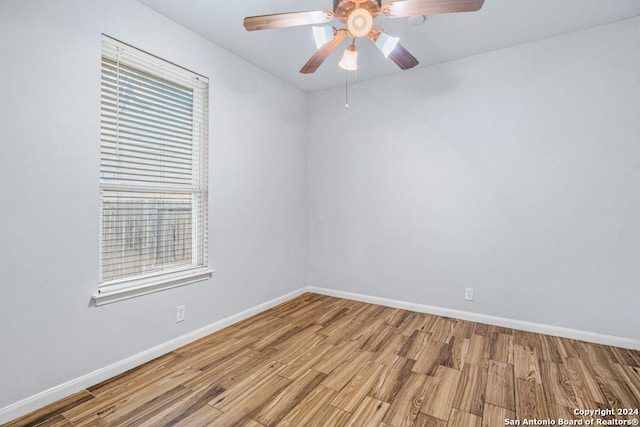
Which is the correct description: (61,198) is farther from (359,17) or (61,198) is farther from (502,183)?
(502,183)

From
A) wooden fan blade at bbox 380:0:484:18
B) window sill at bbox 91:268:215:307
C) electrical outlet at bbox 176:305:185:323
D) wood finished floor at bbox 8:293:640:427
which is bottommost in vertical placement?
wood finished floor at bbox 8:293:640:427

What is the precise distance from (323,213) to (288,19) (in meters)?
2.53

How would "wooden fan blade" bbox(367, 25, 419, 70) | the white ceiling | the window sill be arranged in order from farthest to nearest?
the white ceiling, the window sill, "wooden fan blade" bbox(367, 25, 419, 70)

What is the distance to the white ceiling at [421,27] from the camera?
224cm

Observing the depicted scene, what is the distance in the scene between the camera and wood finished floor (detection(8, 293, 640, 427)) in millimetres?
1687

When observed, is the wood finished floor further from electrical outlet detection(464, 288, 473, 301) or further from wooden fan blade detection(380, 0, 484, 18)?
wooden fan blade detection(380, 0, 484, 18)

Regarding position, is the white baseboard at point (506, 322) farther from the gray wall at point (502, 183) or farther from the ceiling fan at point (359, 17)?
the ceiling fan at point (359, 17)

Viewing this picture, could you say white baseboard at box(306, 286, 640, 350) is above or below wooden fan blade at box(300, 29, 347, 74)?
below

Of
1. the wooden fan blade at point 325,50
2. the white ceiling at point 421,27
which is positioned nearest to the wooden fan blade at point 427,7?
the wooden fan blade at point 325,50

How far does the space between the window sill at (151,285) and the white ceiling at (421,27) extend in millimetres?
2093

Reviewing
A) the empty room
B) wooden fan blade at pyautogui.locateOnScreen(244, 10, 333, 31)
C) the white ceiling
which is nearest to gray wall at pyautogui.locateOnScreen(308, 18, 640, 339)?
the empty room

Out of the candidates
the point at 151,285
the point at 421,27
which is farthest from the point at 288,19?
the point at 151,285

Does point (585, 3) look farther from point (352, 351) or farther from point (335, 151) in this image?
point (352, 351)

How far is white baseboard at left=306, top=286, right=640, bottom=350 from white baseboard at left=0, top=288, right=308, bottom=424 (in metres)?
1.53
